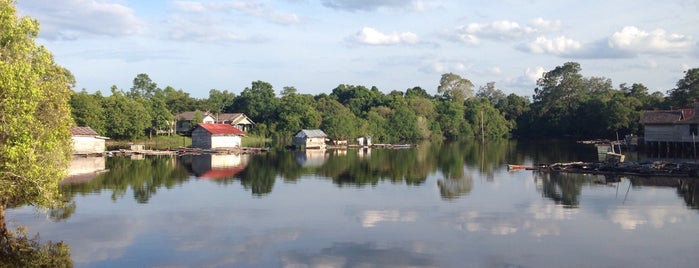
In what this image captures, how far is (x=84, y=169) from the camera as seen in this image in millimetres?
37531

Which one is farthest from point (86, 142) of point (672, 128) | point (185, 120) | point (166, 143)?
point (672, 128)

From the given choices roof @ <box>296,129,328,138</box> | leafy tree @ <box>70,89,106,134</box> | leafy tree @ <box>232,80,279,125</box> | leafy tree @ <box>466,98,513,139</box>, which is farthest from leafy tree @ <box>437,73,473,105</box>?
leafy tree @ <box>70,89,106,134</box>

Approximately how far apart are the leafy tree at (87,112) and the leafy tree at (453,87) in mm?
73900

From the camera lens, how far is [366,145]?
70.7 m

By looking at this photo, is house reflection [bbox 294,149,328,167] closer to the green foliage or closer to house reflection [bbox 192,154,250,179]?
house reflection [bbox 192,154,250,179]

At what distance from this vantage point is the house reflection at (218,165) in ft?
120

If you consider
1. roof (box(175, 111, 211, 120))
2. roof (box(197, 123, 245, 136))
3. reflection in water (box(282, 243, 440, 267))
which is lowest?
reflection in water (box(282, 243, 440, 267))

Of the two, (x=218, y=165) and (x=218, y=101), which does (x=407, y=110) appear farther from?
(x=218, y=165)

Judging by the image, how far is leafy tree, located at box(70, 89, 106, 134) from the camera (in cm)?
5697

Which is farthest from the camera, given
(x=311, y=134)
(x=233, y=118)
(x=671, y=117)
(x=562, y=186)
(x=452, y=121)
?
(x=452, y=121)

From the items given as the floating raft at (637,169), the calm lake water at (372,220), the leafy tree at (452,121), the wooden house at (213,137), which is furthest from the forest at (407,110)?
the floating raft at (637,169)

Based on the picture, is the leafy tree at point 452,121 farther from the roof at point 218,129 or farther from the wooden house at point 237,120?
the roof at point 218,129

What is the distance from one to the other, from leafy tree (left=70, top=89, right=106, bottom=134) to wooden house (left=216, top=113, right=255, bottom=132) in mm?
20708

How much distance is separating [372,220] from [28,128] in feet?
36.6
